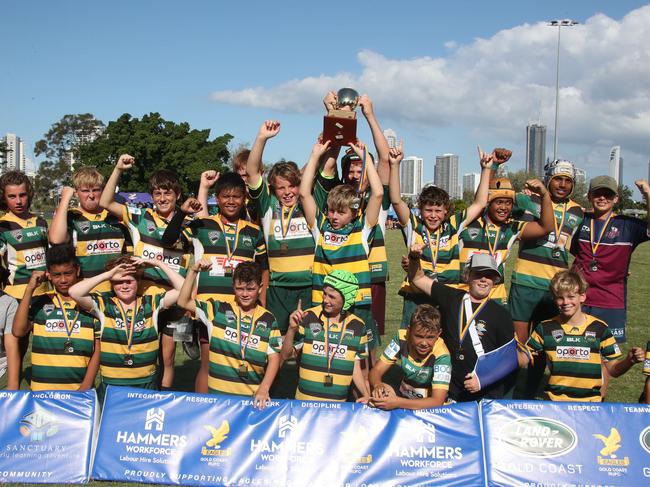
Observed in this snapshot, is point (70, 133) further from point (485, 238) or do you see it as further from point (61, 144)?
point (485, 238)

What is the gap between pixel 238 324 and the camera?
4910mm

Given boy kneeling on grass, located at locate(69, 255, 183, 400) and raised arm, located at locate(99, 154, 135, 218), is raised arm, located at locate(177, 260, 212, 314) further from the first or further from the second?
raised arm, located at locate(99, 154, 135, 218)

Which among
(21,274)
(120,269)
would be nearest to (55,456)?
(120,269)

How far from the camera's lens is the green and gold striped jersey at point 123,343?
5008 mm

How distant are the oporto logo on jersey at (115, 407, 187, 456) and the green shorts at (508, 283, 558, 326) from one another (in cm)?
351

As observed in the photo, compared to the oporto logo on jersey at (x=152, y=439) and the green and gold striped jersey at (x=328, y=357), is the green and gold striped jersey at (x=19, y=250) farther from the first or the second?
the green and gold striped jersey at (x=328, y=357)

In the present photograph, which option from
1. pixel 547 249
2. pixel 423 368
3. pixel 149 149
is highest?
pixel 149 149

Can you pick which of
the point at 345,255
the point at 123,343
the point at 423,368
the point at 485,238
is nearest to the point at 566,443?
the point at 423,368

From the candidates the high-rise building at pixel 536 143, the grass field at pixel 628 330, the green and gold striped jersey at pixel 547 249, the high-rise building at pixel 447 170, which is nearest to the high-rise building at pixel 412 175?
the high-rise building at pixel 447 170

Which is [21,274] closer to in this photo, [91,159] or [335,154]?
[335,154]

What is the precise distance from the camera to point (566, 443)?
442cm

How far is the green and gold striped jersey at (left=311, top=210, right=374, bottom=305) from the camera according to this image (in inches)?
210

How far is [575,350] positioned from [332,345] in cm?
196

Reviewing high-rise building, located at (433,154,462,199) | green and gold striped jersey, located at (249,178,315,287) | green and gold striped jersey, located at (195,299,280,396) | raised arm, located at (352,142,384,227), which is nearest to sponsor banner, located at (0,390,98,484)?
green and gold striped jersey, located at (195,299,280,396)
